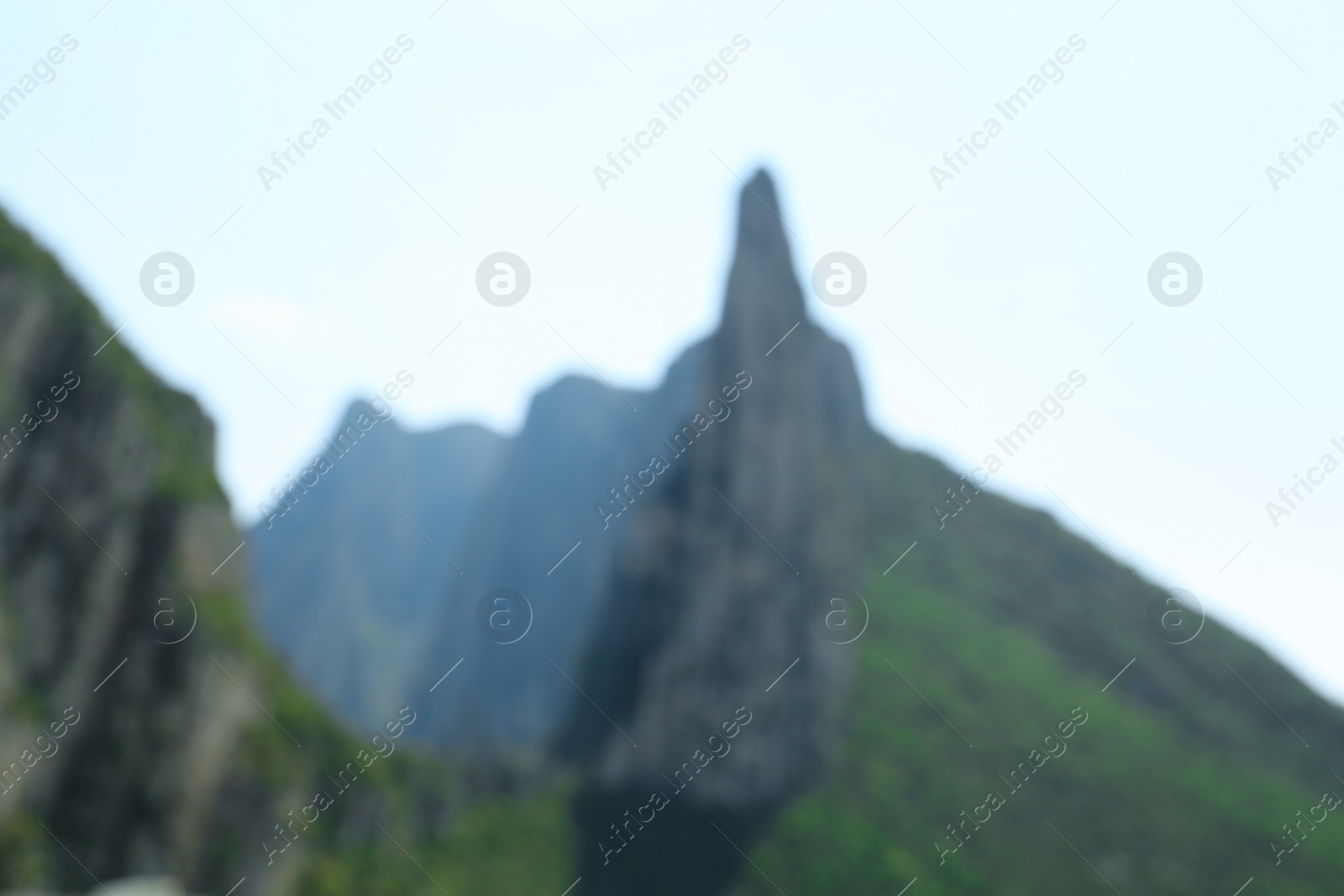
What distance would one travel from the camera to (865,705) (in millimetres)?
48312

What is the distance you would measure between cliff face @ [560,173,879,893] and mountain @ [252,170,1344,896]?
17 centimetres

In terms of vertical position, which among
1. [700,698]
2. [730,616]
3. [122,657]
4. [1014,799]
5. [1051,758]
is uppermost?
[1051,758]

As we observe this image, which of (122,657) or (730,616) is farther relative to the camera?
(730,616)

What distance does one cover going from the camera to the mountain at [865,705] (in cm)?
3859

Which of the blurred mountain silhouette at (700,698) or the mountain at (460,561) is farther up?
the blurred mountain silhouette at (700,698)

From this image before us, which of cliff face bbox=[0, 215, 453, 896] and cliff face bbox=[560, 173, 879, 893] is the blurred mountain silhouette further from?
cliff face bbox=[560, 173, 879, 893]

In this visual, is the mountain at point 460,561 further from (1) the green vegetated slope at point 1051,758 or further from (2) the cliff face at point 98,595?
(2) the cliff face at point 98,595

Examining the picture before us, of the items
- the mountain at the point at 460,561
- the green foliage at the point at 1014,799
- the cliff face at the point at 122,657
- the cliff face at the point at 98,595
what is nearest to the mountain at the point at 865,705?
the green foliage at the point at 1014,799

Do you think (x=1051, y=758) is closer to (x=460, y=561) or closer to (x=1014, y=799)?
(x=1014, y=799)

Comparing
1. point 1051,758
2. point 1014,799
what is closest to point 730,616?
point 1014,799

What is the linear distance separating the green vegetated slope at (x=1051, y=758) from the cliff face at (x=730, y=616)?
339 cm

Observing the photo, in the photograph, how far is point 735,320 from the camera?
54.0m

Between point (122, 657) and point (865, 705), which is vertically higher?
point (865, 705)

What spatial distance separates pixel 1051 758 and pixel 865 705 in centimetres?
1089
